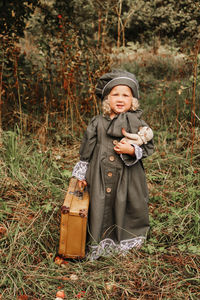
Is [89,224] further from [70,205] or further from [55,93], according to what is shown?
[55,93]

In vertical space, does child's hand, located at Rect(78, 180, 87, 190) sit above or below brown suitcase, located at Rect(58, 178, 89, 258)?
above

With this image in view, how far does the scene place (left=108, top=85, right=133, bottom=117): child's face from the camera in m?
2.19

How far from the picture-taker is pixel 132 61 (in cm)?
707

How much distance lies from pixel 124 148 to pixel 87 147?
0.96 ft

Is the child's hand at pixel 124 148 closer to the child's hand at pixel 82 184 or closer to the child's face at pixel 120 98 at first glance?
the child's face at pixel 120 98

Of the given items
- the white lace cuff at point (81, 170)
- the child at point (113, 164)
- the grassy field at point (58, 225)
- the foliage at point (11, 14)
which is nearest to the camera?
the grassy field at point (58, 225)

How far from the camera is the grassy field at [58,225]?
82.3 inches

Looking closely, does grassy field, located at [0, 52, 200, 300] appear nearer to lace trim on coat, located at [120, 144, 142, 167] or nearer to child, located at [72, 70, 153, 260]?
child, located at [72, 70, 153, 260]

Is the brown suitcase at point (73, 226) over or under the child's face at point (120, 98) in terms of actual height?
under

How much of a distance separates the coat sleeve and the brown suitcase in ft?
0.61

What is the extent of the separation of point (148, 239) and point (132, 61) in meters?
5.29

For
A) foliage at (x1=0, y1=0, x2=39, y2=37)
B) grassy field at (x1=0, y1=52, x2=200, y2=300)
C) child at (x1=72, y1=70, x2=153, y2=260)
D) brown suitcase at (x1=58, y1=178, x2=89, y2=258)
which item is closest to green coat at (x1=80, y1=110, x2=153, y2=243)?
child at (x1=72, y1=70, x2=153, y2=260)

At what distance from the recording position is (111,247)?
241 cm

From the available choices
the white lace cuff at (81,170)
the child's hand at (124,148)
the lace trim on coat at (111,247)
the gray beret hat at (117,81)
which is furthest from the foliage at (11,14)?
the lace trim on coat at (111,247)
